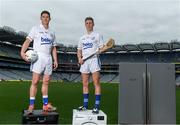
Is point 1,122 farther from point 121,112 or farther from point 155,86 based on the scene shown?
point 155,86

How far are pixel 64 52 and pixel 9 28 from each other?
2493cm

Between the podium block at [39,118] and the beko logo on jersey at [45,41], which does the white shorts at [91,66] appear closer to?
the beko logo on jersey at [45,41]

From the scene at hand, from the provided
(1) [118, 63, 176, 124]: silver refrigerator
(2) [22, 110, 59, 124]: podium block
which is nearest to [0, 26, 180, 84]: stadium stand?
(2) [22, 110, 59, 124]: podium block

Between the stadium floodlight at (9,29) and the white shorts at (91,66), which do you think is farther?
the stadium floodlight at (9,29)

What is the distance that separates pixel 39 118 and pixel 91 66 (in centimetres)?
168

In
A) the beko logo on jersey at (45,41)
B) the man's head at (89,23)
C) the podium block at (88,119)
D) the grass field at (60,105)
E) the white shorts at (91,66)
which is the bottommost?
the grass field at (60,105)

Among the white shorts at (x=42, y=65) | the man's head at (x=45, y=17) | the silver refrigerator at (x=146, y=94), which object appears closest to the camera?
the silver refrigerator at (x=146, y=94)

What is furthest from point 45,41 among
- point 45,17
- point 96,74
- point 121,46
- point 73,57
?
point 73,57

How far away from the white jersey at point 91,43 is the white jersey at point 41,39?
76cm

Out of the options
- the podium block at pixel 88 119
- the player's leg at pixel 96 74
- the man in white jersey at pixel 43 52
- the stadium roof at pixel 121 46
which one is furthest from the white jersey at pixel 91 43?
the stadium roof at pixel 121 46

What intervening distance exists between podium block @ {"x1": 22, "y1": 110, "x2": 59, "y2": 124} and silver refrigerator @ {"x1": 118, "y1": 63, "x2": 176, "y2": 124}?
125cm

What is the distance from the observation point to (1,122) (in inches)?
296

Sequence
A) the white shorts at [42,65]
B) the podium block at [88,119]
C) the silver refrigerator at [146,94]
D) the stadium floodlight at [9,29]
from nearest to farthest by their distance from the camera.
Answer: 1. the silver refrigerator at [146,94]
2. the podium block at [88,119]
3. the white shorts at [42,65]
4. the stadium floodlight at [9,29]

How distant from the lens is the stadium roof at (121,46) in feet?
213
